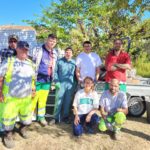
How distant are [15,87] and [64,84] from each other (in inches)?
60.7

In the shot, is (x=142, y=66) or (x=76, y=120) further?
(x=142, y=66)

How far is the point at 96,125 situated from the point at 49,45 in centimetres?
193

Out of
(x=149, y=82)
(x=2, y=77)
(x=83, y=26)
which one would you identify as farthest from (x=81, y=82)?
(x=83, y=26)

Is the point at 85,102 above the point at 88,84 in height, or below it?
below

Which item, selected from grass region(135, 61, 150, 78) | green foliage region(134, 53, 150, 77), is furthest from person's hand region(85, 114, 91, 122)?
grass region(135, 61, 150, 78)

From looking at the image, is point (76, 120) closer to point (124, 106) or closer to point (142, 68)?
point (124, 106)

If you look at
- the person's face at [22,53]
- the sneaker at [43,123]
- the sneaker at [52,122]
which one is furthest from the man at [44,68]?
the person's face at [22,53]

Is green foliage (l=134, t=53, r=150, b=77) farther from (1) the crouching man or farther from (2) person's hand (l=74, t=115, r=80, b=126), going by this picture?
(2) person's hand (l=74, t=115, r=80, b=126)

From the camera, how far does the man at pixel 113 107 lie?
6844 millimetres

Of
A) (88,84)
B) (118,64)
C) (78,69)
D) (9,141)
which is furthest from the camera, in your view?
(78,69)

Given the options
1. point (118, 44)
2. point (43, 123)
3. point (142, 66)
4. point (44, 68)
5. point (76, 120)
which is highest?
point (142, 66)

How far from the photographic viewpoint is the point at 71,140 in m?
6.71

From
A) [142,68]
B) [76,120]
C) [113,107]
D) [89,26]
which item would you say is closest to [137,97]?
[113,107]

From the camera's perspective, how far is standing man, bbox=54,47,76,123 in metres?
7.39
